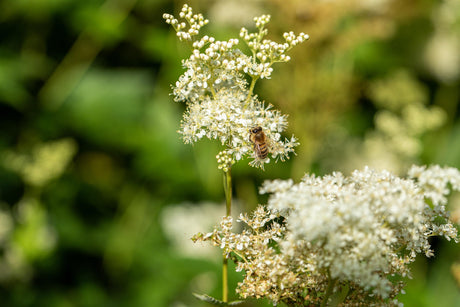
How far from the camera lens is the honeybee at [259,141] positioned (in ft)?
4.40

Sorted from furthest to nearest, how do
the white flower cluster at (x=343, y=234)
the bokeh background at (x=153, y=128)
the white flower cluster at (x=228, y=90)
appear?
1. the bokeh background at (x=153, y=128)
2. the white flower cluster at (x=228, y=90)
3. the white flower cluster at (x=343, y=234)

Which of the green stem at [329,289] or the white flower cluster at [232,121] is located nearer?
the green stem at [329,289]

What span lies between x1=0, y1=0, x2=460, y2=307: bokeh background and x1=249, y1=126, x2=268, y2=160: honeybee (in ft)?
5.61

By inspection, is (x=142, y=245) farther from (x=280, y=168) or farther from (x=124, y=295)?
(x=280, y=168)

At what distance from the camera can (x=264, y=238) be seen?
4.05ft

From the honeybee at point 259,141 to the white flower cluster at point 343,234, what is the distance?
0.62 feet

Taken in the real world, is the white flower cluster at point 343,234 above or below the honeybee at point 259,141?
below

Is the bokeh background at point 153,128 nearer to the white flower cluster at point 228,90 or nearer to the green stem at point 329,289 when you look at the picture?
the white flower cluster at point 228,90

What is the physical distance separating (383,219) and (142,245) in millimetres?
3192

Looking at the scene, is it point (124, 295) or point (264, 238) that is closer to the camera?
point (264, 238)

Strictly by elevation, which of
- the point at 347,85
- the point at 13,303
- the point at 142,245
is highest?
the point at 347,85

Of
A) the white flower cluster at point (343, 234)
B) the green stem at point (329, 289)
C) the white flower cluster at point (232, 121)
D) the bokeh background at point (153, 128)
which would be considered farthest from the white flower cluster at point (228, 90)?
the bokeh background at point (153, 128)

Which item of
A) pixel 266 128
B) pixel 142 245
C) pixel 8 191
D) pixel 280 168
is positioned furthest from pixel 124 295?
pixel 266 128

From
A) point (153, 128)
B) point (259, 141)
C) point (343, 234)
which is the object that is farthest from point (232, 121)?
point (153, 128)
